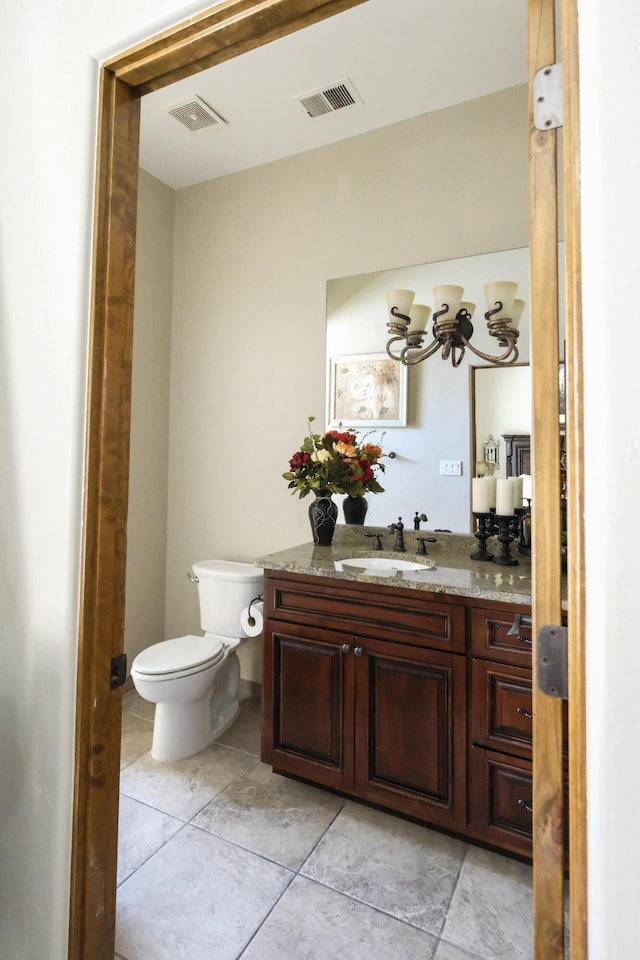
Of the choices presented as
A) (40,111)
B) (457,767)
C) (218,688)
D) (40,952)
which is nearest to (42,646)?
(40,952)

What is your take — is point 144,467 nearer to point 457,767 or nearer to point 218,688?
point 218,688

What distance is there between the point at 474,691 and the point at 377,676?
337mm

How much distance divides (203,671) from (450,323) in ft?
6.19

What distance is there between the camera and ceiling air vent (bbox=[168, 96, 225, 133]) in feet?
7.34

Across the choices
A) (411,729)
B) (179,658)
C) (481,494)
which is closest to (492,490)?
(481,494)

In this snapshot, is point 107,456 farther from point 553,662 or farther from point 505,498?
point 505,498

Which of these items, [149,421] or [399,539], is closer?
[399,539]

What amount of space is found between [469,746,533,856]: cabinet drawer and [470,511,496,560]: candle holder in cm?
68

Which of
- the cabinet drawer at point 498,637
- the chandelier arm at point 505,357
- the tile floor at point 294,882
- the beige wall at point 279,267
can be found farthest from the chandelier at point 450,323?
the tile floor at point 294,882

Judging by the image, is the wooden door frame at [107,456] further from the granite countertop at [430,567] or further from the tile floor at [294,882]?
the granite countertop at [430,567]

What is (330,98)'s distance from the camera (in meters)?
2.20

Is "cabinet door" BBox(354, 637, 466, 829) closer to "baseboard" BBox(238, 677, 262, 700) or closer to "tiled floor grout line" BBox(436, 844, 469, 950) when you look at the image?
"tiled floor grout line" BBox(436, 844, 469, 950)

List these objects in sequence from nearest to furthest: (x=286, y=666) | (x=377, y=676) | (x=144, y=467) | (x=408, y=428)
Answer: (x=377, y=676) → (x=286, y=666) → (x=408, y=428) → (x=144, y=467)

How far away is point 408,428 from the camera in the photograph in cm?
229
